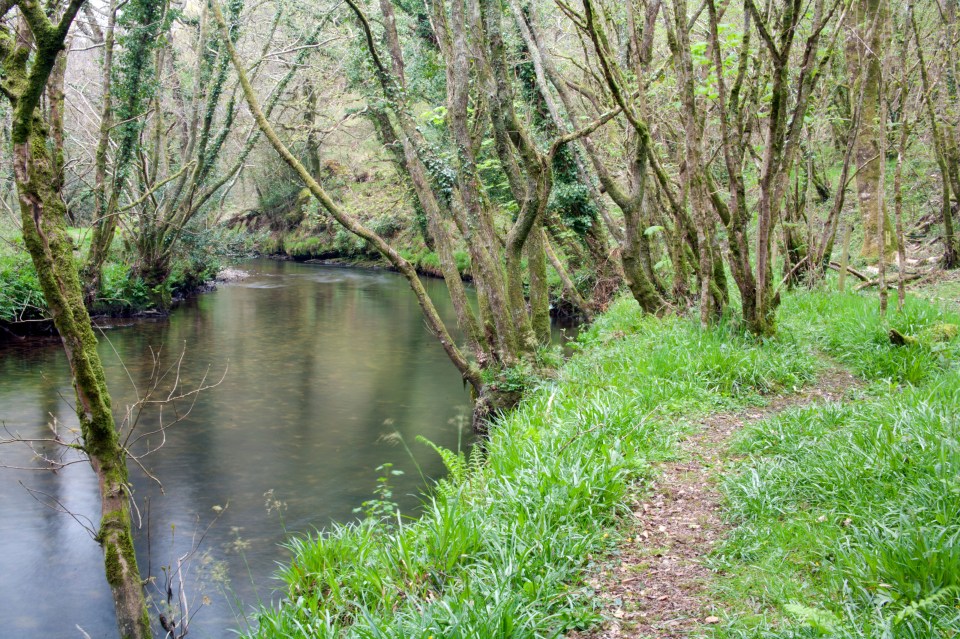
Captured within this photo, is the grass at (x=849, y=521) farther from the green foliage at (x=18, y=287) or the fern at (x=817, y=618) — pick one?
the green foliage at (x=18, y=287)

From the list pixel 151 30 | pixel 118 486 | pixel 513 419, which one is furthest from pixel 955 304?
pixel 151 30

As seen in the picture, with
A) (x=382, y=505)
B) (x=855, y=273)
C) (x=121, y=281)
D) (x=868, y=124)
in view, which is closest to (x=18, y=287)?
(x=121, y=281)

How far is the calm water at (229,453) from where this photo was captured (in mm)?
6195

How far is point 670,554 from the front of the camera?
385 cm

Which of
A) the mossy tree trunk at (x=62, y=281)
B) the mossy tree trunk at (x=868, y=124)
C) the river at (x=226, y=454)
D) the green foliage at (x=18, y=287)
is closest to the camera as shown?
the mossy tree trunk at (x=62, y=281)

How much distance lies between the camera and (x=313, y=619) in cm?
384

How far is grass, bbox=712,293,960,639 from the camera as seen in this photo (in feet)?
9.01

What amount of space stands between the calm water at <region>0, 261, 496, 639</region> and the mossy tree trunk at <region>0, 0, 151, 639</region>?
90 centimetres

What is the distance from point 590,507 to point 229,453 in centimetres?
691

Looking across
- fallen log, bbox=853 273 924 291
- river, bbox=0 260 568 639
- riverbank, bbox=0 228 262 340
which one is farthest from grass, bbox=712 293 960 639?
riverbank, bbox=0 228 262 340

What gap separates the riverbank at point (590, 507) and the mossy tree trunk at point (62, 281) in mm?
1001

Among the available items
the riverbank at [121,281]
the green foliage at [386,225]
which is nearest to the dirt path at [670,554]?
the riverbank at [121,281]

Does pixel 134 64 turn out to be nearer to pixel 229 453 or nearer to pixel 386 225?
pixel 229 453

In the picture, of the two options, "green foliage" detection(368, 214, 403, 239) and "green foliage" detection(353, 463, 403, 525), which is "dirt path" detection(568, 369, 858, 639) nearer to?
"green foliage" detection(353, 463, 403, 525)
